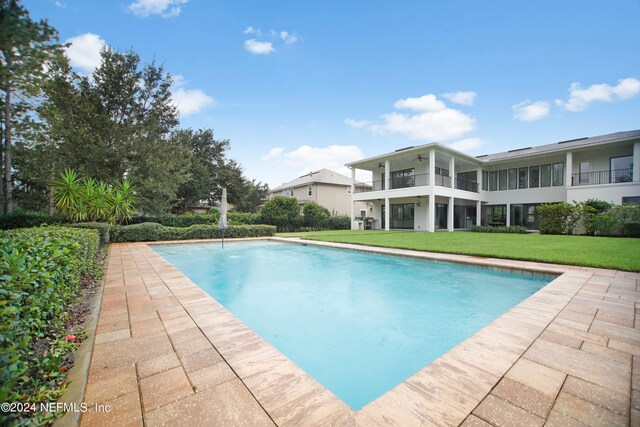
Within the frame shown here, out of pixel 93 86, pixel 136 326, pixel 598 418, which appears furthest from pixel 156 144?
pixel 598 418

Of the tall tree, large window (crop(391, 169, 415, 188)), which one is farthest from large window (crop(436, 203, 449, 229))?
the tall tree

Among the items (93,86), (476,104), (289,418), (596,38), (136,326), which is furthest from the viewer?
(93,86)

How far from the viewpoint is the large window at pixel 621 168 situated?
1476 centimetres

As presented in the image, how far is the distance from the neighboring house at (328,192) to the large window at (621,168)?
17361mm

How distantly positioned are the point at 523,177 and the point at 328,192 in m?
15.9

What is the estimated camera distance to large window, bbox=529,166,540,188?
18078 mm

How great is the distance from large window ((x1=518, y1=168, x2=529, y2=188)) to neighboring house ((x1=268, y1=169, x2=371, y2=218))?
1297cm

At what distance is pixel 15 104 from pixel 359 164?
67.6 ft

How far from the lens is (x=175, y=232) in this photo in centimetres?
1359

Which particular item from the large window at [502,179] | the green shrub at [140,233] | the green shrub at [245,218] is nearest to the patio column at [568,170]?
the large window at [502,179]

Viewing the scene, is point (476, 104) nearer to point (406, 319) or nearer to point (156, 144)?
point (406, 319)

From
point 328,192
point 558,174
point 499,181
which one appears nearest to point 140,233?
point 328,192

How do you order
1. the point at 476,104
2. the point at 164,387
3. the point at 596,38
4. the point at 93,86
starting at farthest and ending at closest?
the point at 93,86 < the point at 476,104 < the point at 596,38 < the point at 164,387

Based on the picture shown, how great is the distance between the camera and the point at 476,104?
1518 centimetres
